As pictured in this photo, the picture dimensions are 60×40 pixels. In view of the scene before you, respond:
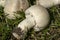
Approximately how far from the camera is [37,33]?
2.75m

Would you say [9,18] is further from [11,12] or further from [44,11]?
[44,11]

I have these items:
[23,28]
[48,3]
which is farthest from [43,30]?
[48,3]

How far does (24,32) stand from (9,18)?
1.32 feet

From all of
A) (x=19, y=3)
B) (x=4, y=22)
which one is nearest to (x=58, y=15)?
(x=19, y=3)

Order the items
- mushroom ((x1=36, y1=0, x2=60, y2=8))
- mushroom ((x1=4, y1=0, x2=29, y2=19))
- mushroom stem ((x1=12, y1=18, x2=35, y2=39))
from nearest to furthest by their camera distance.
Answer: mushroom stem ((x1=12, y1=18, x2=35, y2=39)) < mushroom ((x1=4, y1=0, x2=29, y2=19)) < mushroom ((x1=36, y1=0, x2=60, y2=8))

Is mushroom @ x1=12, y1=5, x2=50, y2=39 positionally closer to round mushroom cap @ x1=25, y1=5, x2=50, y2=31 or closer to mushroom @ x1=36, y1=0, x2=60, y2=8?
round mushroom cap @ x1=25, y1=5, x2=50, y2=31

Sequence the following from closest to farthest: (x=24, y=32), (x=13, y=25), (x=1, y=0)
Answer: (x=24, y=32), (x=13, y=25), (x=1, y=0)

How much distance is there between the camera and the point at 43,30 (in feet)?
9.00

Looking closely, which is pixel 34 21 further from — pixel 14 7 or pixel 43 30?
pixel 14 7

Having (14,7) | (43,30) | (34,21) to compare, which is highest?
(14,7)

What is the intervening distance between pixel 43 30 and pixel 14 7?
521 millimetres

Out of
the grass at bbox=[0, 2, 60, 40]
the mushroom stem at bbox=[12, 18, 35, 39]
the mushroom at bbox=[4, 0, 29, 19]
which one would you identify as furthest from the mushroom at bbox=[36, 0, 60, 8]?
the mushroom stem at bbox=[12, 18, 35, 39]

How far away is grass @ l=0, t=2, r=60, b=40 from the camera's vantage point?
105 inches

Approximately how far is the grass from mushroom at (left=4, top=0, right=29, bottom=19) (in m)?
0.06
